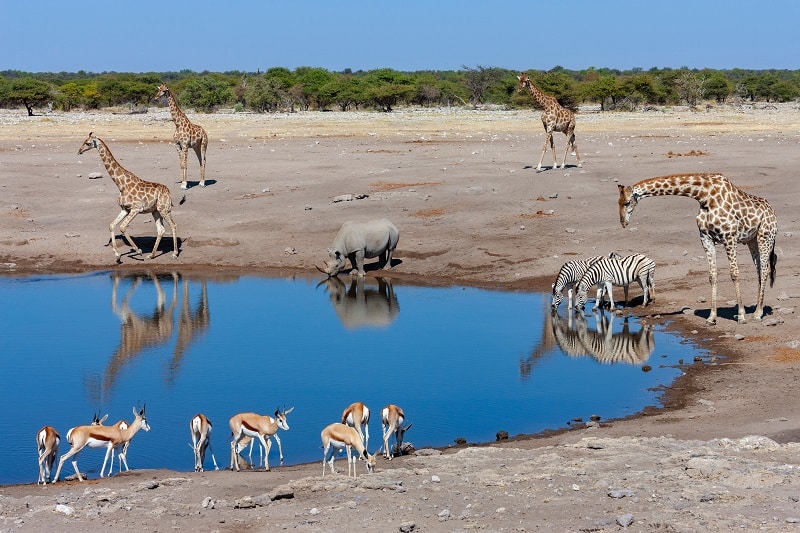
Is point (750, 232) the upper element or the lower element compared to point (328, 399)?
upper

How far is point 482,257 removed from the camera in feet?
77.6

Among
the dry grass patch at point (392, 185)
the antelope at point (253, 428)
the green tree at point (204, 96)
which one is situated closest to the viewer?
the antelope at point (253, 428)

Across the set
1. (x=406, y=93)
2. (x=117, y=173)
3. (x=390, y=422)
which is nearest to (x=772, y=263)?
(x=390, y=422)

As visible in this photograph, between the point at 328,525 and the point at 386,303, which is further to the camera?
the point at 386,303

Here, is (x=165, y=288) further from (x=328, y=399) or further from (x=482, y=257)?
(x=328, y=399)

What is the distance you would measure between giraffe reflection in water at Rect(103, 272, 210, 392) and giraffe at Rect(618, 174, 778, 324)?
7.39m

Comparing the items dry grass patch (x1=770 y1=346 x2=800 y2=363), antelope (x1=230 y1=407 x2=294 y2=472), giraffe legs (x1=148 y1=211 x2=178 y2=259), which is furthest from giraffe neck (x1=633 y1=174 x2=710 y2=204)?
giraffe legs (x1=148 y1=211 x2=178 y2=259)

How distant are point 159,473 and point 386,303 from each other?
9820 mm

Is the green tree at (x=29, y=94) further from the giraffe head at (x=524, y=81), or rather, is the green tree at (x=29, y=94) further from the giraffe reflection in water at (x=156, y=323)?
the giraffe reflection in water at (x=156, y=323)

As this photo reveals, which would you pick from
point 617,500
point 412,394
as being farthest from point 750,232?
point 617,500

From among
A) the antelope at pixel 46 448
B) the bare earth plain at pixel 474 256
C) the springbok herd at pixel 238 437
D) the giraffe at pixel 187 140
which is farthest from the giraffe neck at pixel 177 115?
the antelope at pixel 46 448

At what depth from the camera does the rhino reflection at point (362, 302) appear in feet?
64.0

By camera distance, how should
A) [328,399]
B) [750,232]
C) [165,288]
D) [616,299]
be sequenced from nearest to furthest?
[328,399], [750,232], [616,299], [165,288]

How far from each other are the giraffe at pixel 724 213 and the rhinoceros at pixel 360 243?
6586mm
